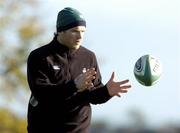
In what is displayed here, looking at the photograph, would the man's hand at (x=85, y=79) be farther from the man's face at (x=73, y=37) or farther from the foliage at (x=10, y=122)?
the foliage at (x=10, y=122)

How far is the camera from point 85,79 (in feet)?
29.9

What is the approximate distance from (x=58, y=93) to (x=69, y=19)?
92 cm

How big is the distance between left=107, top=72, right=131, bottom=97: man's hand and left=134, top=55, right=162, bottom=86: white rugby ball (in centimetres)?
77

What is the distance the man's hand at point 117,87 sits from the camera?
9.23m

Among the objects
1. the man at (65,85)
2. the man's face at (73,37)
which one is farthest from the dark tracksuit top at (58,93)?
the man's face at (73,37)

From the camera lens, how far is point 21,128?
104ft

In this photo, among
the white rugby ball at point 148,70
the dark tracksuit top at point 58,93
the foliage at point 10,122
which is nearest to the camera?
the dark tracksuit top at point 58,93

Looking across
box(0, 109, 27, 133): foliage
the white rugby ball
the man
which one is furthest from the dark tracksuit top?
box(0, 109, 27, 133): foliage

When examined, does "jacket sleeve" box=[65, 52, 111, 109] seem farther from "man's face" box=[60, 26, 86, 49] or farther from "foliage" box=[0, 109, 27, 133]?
"foliage" box=[0, 109, 27, 133]

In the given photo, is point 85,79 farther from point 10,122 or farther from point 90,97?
point 10,122

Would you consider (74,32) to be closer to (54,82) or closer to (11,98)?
(54,82)

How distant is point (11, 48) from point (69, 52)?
22.7 m

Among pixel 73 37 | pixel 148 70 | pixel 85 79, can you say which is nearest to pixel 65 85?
pixel 85 79

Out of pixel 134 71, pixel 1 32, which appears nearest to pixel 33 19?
pixel 1 32
